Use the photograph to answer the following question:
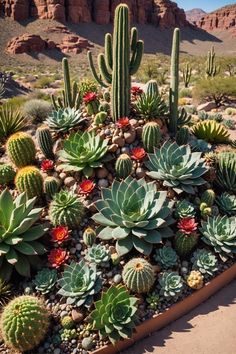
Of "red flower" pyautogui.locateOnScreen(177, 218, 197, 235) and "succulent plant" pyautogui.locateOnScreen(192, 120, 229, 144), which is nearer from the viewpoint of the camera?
"red flower" pyautogui.locateOnScreen(177, 218, 197, 235)

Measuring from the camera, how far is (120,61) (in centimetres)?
644

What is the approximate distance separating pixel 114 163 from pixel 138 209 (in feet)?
4.38

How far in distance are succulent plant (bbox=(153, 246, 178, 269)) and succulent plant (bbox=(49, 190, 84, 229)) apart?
1358 millimetres

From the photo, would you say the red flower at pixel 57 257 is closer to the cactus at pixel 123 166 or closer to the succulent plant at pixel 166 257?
the succulent plant at pixel 166 257

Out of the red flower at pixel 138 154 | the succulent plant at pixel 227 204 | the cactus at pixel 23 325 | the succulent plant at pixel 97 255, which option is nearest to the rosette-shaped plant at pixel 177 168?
the red flower at pixel 138 154

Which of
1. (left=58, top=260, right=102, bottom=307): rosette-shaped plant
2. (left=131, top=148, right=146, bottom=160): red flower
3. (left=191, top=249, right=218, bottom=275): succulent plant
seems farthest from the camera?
(left=131, top=148, right=146, bottom=160): red flower

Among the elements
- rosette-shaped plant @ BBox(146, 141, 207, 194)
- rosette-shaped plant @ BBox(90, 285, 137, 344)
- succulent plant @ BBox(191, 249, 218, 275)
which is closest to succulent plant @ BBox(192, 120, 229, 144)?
rosette-shaped plant @ BBox(146, 141, 207, 194)

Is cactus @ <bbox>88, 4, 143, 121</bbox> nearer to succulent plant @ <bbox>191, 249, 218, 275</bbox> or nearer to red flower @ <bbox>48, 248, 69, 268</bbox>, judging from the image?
red flower @ <bbox>48, 248, 69, 268</bbox>

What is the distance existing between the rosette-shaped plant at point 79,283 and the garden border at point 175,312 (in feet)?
2.13

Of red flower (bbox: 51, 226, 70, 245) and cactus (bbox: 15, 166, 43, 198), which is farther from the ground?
cactus (bbox: 15, 166, 43, 198)

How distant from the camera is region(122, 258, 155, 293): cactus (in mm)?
4430

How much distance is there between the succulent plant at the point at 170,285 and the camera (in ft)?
15.2

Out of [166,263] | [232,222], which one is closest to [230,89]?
[232,222]

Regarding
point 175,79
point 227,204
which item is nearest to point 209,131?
point 175,79
